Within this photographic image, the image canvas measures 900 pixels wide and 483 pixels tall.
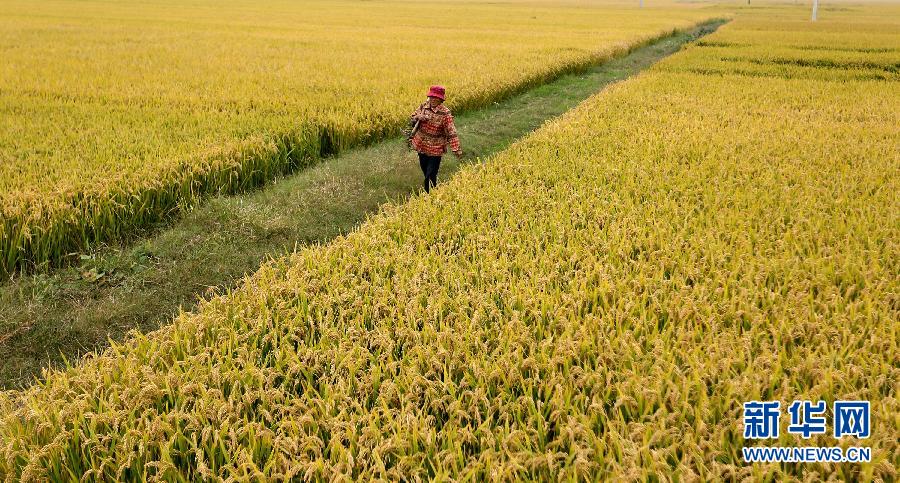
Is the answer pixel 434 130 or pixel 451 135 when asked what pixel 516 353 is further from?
pixel 434 130

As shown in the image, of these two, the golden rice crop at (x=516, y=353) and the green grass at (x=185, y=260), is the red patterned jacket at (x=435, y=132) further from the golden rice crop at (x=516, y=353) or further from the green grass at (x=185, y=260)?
the golden rice crop at (x=516, y=353)

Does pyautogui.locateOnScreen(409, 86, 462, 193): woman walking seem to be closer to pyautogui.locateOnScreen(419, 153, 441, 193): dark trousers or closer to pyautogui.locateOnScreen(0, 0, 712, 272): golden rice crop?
pyautogui.locateOnScreen(419, 153, 441, 193): dark trousers

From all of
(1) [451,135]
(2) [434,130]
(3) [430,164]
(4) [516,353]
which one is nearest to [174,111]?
(3) [430,164]

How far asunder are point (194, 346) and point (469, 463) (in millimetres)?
1609

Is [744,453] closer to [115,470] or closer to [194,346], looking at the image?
[115,470]

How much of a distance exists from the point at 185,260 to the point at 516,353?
4090 mm

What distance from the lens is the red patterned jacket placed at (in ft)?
22.8

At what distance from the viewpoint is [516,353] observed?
259 cm

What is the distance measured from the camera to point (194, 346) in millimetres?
2889

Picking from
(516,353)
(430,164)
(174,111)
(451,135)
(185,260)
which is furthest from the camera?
(174,111)

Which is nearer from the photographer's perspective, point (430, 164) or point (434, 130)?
point (434, 130)

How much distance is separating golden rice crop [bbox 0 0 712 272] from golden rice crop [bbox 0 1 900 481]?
2.70m

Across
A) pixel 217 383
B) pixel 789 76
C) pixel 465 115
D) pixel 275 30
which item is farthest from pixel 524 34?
pixel 217 383

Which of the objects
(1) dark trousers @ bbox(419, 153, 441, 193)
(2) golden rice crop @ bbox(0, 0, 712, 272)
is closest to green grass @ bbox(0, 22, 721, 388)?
(2) golden rice crop @ bbox(0, 0, 712, 272)
